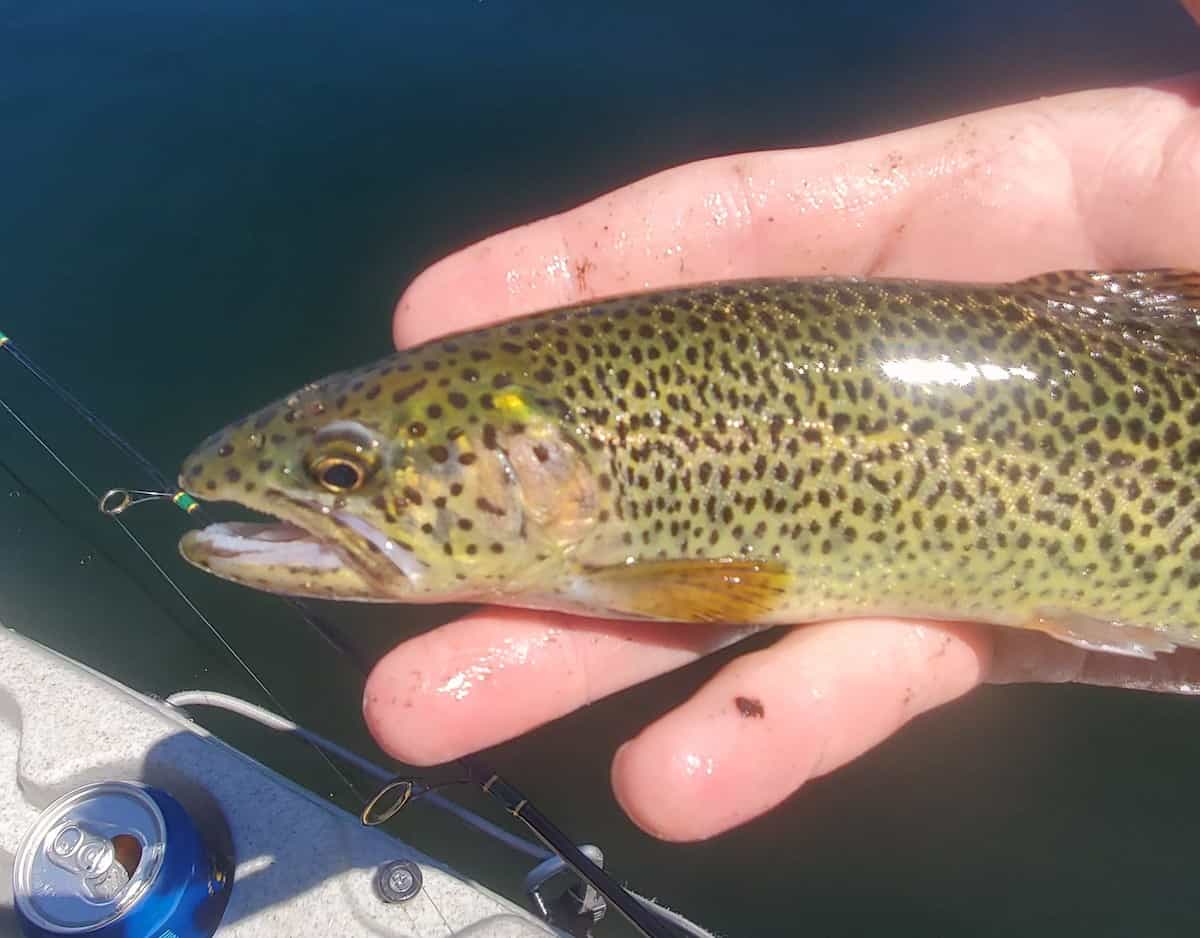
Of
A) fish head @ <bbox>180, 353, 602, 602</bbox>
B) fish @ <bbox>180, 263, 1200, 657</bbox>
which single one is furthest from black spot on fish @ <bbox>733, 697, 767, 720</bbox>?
fish head @ <bbox>180, 353, 602, 602</bbox>

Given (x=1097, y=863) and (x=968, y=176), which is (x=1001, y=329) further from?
(x=1097, y=863)

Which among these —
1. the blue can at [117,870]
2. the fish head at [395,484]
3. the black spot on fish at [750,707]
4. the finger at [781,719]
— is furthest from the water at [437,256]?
the fish head at [395,484]

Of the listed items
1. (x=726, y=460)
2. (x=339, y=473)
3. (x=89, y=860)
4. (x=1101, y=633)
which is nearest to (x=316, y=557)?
(x=339, y=473)

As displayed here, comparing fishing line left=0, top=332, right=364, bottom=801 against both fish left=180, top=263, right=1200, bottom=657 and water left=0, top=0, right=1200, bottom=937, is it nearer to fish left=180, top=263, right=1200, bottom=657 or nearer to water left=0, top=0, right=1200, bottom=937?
water left=0, top=0, right=1200, bottom=937

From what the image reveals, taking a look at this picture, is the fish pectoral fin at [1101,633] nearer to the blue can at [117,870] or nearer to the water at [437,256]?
the water at [437,256]

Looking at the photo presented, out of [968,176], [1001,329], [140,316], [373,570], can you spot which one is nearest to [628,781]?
[373,570]

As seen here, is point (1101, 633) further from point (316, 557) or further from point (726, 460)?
point (316, 557)
